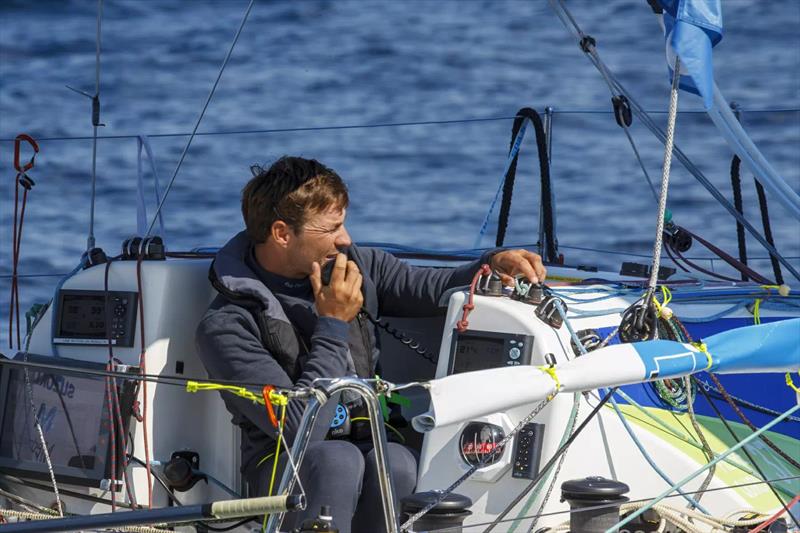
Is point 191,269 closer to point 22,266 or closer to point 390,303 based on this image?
point 390,303

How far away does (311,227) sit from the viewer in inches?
128

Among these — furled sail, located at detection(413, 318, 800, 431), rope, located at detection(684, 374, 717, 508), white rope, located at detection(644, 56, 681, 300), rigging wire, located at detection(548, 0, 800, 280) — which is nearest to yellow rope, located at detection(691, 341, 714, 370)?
furled sail, located at detection(413, 318, 800, 431)

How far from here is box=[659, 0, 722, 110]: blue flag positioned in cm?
301

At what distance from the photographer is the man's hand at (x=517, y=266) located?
3.17m

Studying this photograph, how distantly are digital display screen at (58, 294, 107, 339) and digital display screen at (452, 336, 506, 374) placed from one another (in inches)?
36.5

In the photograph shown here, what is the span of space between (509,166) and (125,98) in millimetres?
8869

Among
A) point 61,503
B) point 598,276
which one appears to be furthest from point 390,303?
point 61,503

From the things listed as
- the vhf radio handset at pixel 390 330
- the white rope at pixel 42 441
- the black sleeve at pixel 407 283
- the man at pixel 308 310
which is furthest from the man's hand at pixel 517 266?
the white rope at pixel 42 441

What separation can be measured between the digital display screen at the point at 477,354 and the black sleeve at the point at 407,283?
0.32 m

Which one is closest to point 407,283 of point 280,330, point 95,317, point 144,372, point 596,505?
point 280,330

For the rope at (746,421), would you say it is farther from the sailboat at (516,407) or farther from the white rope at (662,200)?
the white rope at (662,200)

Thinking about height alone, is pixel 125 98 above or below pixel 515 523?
above

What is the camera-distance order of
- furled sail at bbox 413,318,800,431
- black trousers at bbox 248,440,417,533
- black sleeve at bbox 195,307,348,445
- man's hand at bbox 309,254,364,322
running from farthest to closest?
man's hand at bbox 309,254,364,322, black sleeve at bbox 195,307,348,445, black trousers at bbox 248,440,417,533, furled sail at bbox 413,318,800,431

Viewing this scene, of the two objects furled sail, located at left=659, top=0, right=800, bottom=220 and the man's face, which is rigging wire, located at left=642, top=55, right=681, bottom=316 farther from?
the man's face
